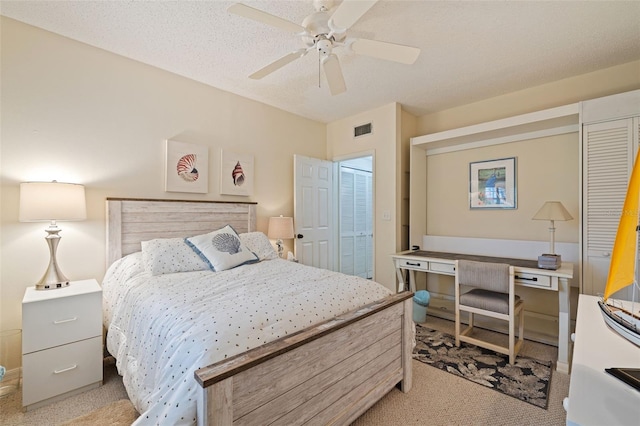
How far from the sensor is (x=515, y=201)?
3186mm

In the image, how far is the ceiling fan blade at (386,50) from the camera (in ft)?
5.86

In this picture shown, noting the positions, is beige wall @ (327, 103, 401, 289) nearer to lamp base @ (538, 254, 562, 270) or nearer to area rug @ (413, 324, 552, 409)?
area rug @ (413, 324, 552, 409)

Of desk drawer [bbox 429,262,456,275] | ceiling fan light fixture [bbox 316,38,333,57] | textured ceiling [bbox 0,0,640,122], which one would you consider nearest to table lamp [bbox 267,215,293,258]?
textured ceiling [bbox 0,0,640,122]

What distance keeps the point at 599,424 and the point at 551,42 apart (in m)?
2.72

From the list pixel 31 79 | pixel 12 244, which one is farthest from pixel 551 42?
pixel 12 244

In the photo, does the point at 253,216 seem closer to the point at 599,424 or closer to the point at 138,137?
the point at 138,137

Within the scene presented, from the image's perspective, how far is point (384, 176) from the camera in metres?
3.68

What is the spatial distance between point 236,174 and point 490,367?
3.07 m

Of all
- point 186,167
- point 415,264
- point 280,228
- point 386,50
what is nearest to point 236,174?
point 186,167

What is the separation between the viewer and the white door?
3.82 meters

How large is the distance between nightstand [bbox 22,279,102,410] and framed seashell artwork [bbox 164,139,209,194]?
46.8 inches

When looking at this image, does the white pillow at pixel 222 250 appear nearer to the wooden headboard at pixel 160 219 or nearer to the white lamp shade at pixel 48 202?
the wooden headboard at pixel 160 219

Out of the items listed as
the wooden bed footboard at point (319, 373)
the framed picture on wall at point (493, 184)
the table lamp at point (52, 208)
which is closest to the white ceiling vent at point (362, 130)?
the framed picture on wall at point (493, 184)

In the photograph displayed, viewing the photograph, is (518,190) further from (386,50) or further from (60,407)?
(60,407)
